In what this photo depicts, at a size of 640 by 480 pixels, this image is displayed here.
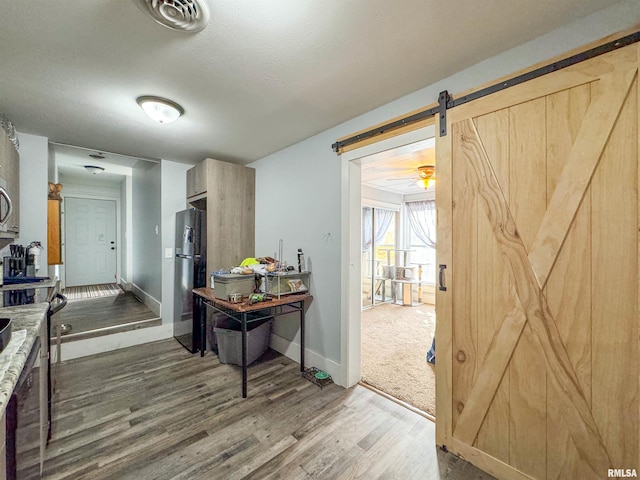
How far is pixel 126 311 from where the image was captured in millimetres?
A: 3922

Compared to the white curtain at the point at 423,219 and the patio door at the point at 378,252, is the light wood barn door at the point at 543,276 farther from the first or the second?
the white curtain at the point at 423,219

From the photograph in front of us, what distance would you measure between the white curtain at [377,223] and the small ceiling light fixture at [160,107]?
157 inches

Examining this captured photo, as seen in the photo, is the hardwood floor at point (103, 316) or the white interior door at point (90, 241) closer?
the hardwood floor at point (103, 316)

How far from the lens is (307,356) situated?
279 cm

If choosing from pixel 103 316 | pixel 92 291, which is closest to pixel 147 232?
pixel 103 316

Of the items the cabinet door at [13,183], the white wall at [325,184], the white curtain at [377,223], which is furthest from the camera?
the white curtain at [377,223]

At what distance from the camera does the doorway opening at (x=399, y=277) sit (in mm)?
2617

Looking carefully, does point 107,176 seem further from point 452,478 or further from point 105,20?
point 452,478

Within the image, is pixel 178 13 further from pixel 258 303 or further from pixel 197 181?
pixel 197 181

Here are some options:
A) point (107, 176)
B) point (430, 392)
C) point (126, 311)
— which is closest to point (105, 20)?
point (430, 392)

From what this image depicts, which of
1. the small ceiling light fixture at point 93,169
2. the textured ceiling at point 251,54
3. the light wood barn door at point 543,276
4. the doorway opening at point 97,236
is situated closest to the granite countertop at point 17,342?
the textured ceiling at point 251,54

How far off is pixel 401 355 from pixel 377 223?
3275mm

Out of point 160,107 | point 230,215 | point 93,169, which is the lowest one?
point 230,215

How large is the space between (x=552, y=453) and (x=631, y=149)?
1.42m
